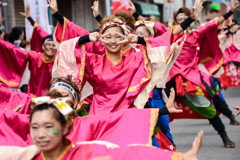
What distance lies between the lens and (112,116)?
3.15 m

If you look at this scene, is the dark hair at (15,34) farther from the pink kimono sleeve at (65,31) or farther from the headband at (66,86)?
the headband at (66,86)

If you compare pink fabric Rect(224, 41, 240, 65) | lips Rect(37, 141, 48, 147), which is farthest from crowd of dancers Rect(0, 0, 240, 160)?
pink fabric Rect(224, 41, 240, 65)

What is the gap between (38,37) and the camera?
692cm

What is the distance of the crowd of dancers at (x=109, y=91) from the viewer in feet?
8.53

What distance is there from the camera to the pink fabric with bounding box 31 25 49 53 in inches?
264

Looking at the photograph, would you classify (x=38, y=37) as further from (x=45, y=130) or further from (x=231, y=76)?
(x=231, y=76)

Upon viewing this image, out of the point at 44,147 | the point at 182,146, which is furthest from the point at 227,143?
the point at 44,147

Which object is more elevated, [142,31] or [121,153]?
[142,31]

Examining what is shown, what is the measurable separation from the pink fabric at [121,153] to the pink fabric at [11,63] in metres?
3.61

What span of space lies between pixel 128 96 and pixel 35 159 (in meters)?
1.30

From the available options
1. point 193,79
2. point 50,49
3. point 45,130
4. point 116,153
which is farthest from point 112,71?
point 50,49

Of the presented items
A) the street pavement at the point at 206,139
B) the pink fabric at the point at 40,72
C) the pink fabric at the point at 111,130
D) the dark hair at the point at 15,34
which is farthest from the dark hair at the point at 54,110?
the dark hair at the point at 15,34

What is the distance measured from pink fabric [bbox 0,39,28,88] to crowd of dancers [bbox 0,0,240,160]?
1cm

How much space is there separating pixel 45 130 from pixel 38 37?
4.64 m
